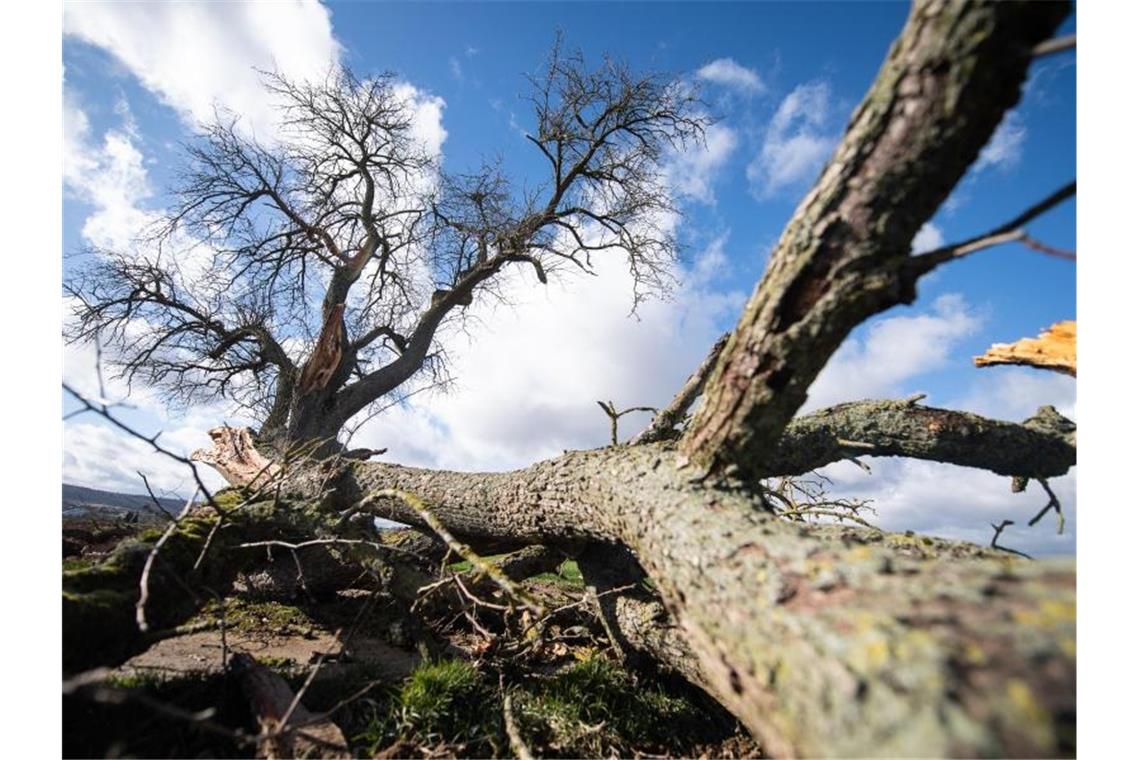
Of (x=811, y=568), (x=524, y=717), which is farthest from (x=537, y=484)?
(x=811, y=568)

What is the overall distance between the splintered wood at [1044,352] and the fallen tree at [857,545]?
1.45 meters

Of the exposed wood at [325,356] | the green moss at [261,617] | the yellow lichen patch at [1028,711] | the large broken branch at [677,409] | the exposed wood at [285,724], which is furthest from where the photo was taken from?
the exposed wood at [325,356]

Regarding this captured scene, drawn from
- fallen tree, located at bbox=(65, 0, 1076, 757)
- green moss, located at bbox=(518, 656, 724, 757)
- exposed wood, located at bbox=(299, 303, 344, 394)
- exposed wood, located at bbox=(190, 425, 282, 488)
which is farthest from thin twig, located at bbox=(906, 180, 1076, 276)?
exposed wood, located at bbox=(299, 303, 344, 394)

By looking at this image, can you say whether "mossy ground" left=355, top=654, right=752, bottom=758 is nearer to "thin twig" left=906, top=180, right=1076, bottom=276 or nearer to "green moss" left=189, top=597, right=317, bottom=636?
"green moss" left=189, top=597, right=317, bottom=636

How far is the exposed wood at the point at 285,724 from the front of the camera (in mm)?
2414

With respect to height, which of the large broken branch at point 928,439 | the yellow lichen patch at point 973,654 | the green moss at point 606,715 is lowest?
the green moss at point 606,715

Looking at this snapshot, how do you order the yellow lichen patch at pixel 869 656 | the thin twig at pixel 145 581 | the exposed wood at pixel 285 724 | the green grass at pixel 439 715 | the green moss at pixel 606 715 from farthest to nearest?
the green moss at pixel 606 715 < the green grass at pixel 439 715 < the exposed wood at pixel 285 724 < the thin twig at pixel 145 581 < the yellow lichen patch at pixel 869 656

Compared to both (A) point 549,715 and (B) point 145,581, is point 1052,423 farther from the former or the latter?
(B) point 145,581

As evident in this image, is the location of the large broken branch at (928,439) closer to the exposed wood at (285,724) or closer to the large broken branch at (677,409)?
the large broken branch at (677,409)

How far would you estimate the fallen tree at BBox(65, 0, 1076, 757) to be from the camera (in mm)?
1139

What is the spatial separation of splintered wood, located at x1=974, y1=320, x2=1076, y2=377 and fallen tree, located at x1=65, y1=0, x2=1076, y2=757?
145cm

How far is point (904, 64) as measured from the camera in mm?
1583

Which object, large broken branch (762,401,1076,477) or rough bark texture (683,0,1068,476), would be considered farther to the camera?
large broken branch (762,401,1076,477)

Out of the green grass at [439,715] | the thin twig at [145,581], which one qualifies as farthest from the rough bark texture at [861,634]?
the thin twig at [145,581]
